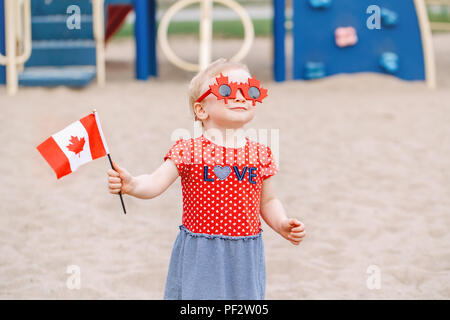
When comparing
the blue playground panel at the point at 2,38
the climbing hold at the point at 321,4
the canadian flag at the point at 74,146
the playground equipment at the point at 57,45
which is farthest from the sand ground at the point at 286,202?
the climbing hold at the point at 321,4

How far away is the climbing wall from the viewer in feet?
32.1

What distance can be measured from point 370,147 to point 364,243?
8.21 ft

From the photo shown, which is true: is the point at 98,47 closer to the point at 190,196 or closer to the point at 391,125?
the point at 391,125

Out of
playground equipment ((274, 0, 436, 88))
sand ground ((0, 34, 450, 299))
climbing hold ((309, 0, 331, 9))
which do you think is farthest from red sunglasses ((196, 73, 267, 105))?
climbing hold ((309, 0, 331, 9))

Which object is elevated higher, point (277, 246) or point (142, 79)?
point (142, 79)

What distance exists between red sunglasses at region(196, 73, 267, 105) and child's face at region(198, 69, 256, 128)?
0.05ft

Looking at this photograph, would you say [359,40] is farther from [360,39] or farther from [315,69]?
[315,69]

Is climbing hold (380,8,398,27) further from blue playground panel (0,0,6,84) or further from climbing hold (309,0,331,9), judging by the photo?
blue playground panel (0,0,6,84)

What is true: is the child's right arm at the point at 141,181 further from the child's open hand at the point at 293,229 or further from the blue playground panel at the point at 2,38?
the blue playground panel at the point at 2,38

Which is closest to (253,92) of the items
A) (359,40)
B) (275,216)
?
(275,216)

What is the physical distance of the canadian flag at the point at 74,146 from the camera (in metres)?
1.86

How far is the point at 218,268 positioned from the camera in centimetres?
186
